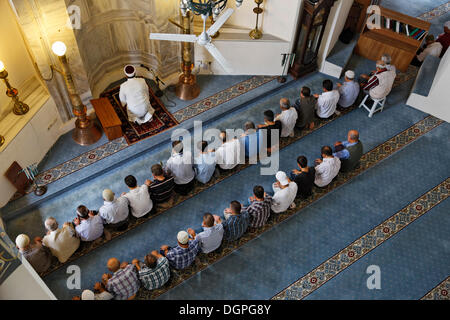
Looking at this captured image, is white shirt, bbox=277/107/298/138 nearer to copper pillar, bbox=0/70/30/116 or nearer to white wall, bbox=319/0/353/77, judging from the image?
white wall, bbox=319/0/353/77

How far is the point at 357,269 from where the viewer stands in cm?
490

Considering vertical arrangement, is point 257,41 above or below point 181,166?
above

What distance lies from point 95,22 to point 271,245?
13.4 ft

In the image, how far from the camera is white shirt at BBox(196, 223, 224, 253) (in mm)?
4512

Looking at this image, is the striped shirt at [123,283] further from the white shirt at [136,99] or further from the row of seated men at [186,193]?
the white shirt at [136,99]

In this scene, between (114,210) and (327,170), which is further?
(327,170)

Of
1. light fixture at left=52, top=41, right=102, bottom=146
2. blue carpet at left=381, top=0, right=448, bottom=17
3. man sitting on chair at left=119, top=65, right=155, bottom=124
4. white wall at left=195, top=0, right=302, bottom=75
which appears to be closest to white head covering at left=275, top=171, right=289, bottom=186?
man sitting on chair at left=119, top=65, right=155, bottom=124

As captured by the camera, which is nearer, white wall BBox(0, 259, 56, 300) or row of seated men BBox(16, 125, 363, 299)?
white wall BBox(0, 259, 56, 300)

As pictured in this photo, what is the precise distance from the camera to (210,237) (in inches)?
179

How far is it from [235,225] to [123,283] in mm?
1372

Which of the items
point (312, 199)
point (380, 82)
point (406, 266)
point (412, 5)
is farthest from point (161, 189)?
point (412, 5)

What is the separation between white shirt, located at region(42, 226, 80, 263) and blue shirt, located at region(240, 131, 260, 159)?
2.43 m

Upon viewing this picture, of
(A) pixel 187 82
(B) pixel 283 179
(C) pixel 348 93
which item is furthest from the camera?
(A) pixel 187 82

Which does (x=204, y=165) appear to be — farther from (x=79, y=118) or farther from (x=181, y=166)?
(x=79, y=118)
